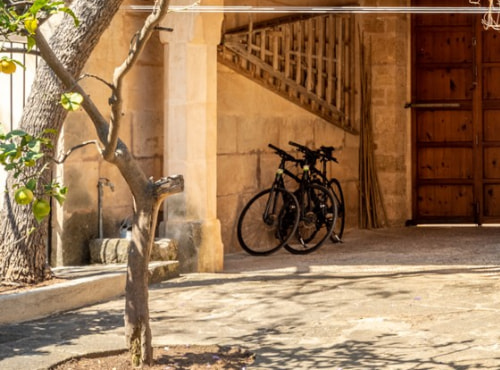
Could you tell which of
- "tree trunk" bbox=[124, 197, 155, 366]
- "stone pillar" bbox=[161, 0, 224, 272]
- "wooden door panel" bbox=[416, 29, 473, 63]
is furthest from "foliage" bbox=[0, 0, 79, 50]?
"wooden door panel" bbox=[416, 29, 473, 63]

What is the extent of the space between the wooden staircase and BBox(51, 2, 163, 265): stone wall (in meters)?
1.07

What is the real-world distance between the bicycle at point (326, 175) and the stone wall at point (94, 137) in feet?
6.39

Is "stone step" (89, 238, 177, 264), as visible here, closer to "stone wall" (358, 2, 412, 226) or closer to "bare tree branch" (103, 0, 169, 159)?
"bare tree branch" (103, 0, 169, 159)

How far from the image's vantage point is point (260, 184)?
42.2ft

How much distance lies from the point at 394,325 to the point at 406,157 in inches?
284

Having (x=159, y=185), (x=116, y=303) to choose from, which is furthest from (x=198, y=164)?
(x=159, y=185)

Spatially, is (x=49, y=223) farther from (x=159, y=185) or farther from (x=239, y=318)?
(x=159, y=185)

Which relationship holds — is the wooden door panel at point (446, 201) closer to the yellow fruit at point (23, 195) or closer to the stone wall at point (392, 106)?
the stone wall at point (392, 106)

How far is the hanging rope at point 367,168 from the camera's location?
14.7m

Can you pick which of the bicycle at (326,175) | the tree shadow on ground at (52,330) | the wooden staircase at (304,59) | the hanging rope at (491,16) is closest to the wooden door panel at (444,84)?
the hanging rope at (491,16)

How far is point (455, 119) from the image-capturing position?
1498cm

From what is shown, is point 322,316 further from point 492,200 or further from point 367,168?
point 492,200

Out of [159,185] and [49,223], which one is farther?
[49,223]

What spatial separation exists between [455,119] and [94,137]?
6.08m
